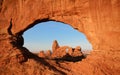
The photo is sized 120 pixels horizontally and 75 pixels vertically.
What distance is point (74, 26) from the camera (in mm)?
23125

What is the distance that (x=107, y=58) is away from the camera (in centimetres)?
2023

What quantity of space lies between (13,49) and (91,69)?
8.02 metres

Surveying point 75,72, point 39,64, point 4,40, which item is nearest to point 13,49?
point 4,40

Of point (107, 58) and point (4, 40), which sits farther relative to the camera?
point (4, 40)

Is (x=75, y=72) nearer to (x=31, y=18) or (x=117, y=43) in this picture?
(x=117, y=43)

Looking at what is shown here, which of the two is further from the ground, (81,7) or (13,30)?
(81,7)

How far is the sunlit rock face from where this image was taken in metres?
20.5

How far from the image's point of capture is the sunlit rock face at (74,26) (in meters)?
20.5

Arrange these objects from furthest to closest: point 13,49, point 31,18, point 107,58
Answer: point 31,18, point 13,49, point 107,58

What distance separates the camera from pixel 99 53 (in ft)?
68.7

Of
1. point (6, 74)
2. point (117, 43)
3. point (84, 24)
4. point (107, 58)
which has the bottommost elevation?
point (6, 74)

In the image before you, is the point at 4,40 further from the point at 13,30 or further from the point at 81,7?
the point at 81,7

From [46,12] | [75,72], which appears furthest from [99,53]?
[46,12]

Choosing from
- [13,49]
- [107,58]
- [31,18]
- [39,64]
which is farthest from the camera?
[31,18]
